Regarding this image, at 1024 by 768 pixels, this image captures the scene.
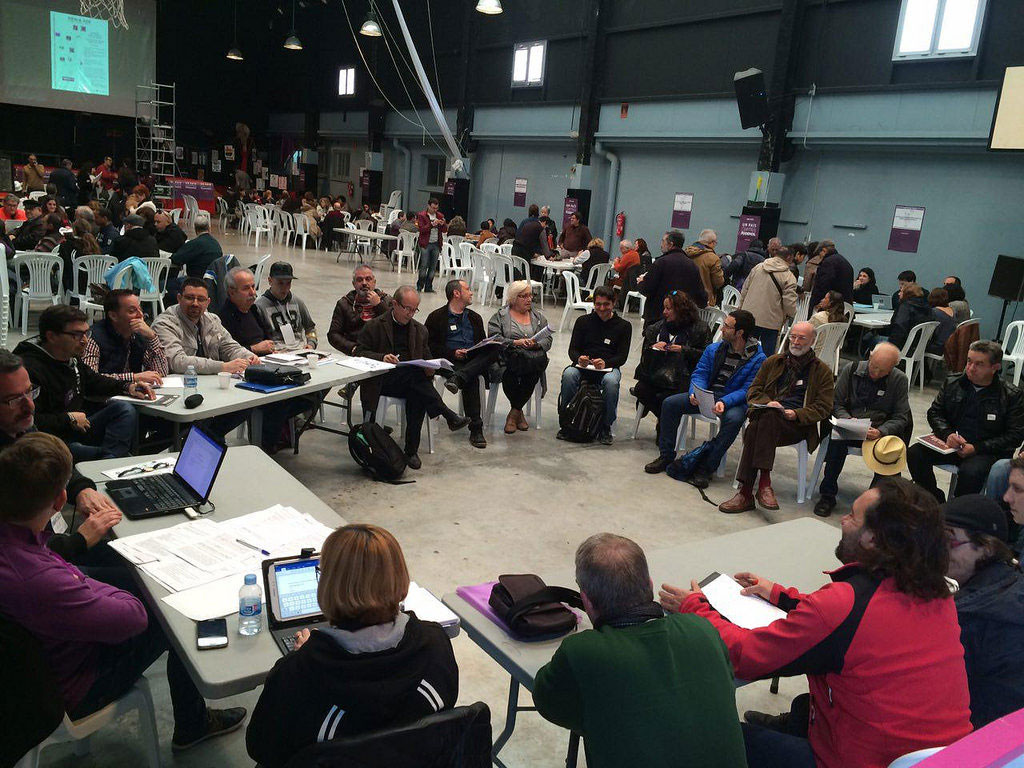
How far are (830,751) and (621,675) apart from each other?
68 centimetres

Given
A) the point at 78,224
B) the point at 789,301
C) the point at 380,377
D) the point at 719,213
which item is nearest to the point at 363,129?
the point at 719,213

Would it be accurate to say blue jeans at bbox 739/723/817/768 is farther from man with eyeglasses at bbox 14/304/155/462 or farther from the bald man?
the bald man

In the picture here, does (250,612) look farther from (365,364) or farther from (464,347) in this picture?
(464,347)

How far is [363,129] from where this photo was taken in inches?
821

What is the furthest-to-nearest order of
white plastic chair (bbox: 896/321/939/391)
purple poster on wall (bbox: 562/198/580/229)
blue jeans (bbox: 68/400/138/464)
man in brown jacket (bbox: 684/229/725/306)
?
purple poster on wall (bbox: 562/198/580/229)
man in brown jacket (bbox: 684/229/725/306)
white plastic chair (bbox: 896/321/939/391)
blue jeans (bbox: 68/400/138/464)

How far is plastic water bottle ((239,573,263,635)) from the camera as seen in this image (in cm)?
190

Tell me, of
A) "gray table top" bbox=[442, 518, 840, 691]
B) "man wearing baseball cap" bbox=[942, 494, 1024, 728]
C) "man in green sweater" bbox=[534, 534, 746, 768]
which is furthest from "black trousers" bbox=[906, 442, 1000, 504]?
"man in green sweater" bbox=[534, 534, 746, 768]

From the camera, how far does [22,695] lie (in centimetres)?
163

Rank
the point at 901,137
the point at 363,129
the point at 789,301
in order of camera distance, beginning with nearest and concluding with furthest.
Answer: the point at 789,301, the point at 901,137, the point at 363,129

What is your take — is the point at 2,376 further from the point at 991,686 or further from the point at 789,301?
the point at 789,301

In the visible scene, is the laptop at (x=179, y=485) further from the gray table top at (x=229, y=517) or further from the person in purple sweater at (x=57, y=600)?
the person in purple sweater at (x=57, y=600)

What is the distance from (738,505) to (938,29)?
7.73 metres

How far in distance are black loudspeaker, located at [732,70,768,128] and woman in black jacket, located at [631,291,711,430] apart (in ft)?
21.0

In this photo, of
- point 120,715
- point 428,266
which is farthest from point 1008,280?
point 120,715
